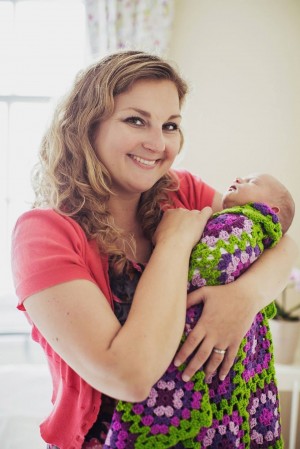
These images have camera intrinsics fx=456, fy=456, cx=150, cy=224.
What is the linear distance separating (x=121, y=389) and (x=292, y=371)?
1883mm

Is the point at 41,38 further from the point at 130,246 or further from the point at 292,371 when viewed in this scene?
the point at 292,371

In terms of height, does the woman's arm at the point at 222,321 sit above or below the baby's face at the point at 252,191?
below

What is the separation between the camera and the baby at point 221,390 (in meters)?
1.06

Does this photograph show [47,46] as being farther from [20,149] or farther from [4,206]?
[4,206]

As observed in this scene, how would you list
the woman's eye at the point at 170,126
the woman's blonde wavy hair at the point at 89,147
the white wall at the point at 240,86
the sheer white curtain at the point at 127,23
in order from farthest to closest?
1. the white wall at the point at 240,86
2. the sheer white curtain at the point at 127,23
3. the woman's eye at the point at 170,126
4. the woman's blonde wavy hair at the point at 89,147

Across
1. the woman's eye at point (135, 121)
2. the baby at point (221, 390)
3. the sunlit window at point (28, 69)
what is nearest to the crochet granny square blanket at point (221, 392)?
the baby at point (221, 390)

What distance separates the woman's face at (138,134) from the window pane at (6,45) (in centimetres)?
178

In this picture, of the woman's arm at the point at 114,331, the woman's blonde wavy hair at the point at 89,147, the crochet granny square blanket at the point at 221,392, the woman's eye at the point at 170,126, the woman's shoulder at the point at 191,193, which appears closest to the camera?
the woman's arm at the point at 114,331

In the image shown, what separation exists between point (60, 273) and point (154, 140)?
458 millimetres

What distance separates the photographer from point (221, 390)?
1128mm

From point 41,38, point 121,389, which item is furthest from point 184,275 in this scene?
point 41,38

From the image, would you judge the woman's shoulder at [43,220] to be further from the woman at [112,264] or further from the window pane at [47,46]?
the window pane at [47,46]

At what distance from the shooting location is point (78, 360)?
96 cm

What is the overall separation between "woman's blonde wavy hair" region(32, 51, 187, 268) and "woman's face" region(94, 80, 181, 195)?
0.02 m
